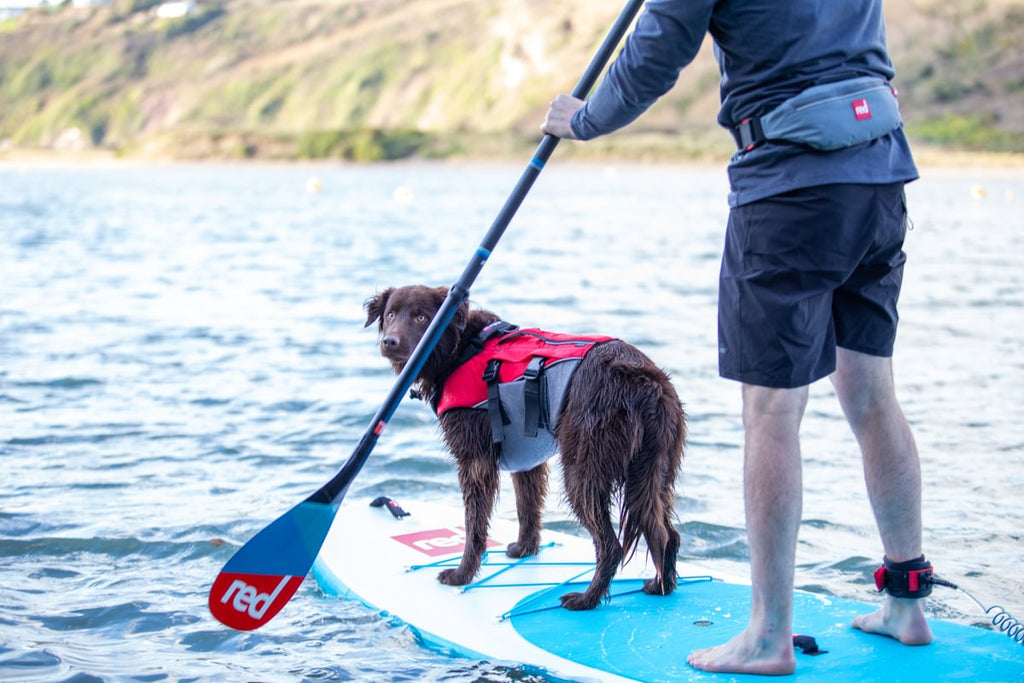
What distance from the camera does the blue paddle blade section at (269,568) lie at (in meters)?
4.58

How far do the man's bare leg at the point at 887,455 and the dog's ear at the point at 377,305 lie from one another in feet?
7.08

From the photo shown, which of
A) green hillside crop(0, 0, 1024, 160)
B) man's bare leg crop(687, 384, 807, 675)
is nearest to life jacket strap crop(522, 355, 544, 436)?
man's bare leg crop(687, 384, 807, 675)

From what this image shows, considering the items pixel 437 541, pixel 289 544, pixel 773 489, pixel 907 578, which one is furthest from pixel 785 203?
pixel 437 541

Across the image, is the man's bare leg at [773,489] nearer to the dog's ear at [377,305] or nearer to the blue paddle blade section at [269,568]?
the blue paddle blade section at [269,568]

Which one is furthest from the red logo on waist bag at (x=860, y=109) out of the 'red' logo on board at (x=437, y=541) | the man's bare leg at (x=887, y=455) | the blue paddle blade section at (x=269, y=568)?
the 'red' logo on board at (x=437, y=541)

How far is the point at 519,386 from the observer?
480cm

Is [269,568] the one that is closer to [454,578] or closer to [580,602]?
[454,578]

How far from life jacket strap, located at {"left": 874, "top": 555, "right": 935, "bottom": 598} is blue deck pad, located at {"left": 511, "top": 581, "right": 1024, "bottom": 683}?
8.3 inches

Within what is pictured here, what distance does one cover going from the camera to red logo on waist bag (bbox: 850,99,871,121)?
11.4 ft

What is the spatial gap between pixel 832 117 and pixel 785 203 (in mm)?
292

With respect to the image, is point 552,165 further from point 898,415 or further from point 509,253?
point 898,415

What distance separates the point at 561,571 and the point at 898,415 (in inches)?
74.4

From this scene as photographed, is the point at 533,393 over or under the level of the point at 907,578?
over

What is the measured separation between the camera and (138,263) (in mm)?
23750
